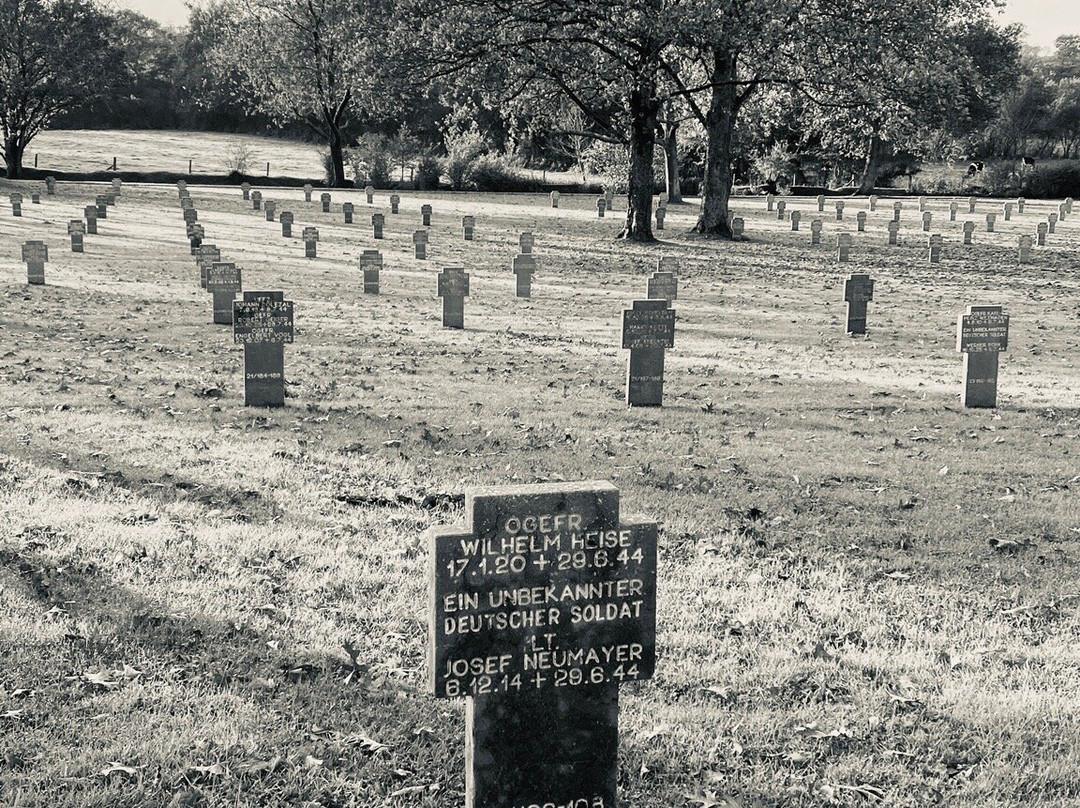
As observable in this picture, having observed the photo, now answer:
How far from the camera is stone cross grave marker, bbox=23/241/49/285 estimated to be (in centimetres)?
2255

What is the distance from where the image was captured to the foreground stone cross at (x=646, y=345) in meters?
12.3

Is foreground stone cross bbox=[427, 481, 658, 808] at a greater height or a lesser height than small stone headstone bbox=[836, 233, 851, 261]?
lesser

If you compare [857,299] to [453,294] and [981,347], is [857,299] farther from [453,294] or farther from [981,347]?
[453,294]

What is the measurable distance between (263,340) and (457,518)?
4.59 metres

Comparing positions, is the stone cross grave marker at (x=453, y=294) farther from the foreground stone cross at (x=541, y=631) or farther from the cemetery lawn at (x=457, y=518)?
the foreground stone cross at (x=541, y=631)

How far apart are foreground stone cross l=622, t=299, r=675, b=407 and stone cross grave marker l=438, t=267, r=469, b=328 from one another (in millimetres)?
6359

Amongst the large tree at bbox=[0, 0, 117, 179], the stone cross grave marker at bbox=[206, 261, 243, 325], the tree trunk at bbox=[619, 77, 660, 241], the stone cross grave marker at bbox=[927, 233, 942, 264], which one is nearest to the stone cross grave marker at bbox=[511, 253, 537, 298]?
the stone cross grave marker at bbox=[206, 261, 243, 325]

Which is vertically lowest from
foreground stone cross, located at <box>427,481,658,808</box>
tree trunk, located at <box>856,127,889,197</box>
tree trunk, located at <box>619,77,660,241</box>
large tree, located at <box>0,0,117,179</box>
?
foreground stone cross, located at <box>427,481,658,808</box>

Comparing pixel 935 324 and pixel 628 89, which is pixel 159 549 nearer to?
pixel 935 324

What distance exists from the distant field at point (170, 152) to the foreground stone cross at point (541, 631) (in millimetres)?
68716

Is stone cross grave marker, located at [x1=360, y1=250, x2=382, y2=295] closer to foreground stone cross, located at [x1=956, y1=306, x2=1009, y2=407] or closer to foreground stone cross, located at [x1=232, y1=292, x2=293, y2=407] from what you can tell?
foreground stone cross, located at [x1=232, y1=292, x2=293, y2=407]

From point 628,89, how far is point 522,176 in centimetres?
3110

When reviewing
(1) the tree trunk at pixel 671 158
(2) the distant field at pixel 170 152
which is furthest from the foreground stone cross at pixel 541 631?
(2) the distant field at pixel 170 152

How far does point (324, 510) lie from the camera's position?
8.21 metres
